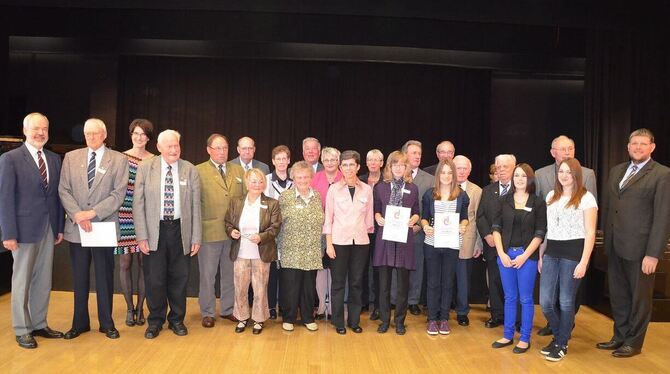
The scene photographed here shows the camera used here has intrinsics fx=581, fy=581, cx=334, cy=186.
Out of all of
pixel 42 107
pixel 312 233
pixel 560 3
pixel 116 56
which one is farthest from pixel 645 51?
pixel 42 107

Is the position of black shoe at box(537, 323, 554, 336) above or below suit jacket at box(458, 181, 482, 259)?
below

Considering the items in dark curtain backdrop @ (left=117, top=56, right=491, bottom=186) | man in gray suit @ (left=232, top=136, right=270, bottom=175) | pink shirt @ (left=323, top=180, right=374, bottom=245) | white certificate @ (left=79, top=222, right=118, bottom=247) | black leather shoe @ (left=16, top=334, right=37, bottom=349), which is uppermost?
dark curtain backdrop @ (left=117, top=56, right=491, bottom=186)

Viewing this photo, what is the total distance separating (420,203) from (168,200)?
7.38 ft

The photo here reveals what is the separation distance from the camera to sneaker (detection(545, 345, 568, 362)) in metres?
4.16

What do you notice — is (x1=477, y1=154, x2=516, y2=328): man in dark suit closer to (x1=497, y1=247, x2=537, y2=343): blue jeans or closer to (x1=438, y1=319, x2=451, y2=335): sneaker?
(x1=497, y1=247, x2=537, y2=343): blue jeans

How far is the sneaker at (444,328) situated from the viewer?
481cm

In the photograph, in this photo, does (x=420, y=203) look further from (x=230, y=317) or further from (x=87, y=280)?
(x=87, y=280)

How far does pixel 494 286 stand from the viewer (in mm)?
5117

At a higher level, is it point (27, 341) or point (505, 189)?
point (505, 189)

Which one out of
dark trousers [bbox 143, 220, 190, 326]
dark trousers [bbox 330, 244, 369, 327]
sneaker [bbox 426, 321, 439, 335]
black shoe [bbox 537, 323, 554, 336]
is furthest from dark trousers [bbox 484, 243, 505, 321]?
dark trousers [bbox 143, 220, 190, 326]

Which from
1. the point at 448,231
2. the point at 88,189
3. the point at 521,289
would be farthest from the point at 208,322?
the point at 521,289

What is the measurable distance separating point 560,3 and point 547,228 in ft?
12.8

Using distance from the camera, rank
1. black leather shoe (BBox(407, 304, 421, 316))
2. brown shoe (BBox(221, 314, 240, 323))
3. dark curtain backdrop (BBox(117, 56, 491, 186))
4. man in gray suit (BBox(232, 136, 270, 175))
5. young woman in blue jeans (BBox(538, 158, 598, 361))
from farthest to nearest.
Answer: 1. dark curtain backdrop (BBox(117, 56, 491, 186))
2. black leather shoe (BBox(407, 304, 421, 316))
3. man in gray suit (BBox(232, 136, 270, 175))
4. brown shoe (BBox(221, 314, 240, 323))
5. young woman in blue jeans (BBox(538, 158, 598, 361))

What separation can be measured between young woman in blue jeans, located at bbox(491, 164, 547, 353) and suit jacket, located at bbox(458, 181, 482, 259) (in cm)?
67
